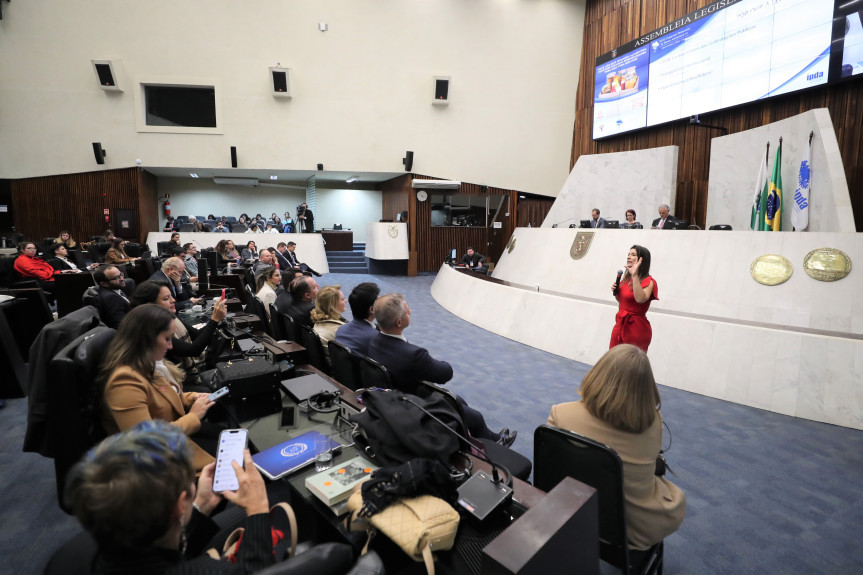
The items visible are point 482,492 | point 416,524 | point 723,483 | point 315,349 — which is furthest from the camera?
point 315,349

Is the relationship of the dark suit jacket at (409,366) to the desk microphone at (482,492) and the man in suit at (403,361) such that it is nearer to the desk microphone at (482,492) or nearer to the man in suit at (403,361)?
the man in suit at (403,361)

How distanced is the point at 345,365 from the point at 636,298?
230cm

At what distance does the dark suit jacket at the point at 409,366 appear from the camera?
2561 millimetres

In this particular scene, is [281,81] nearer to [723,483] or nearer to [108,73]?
[108,73]

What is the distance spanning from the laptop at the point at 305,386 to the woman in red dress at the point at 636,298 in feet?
7.81

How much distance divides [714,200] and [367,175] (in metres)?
9.70

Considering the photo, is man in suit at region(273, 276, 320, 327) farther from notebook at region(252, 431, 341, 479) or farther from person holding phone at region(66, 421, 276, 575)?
person holding phone at region(66, 421, 276, 575)

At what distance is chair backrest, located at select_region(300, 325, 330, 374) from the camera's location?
10.8 ft

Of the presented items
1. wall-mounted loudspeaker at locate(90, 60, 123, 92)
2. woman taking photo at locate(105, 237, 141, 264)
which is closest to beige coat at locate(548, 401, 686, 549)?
woman taking photo at locate(105, 237, 141, 264)

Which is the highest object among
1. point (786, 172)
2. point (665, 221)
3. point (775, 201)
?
point (786, 172)

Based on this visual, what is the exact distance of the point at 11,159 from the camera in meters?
11.7

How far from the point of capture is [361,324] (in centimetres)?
303

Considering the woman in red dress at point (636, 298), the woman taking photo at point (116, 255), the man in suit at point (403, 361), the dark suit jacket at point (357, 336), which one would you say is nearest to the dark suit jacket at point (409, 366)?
the man in suit at point (403, 361)

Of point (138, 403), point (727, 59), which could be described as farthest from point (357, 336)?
point (727, 59)
